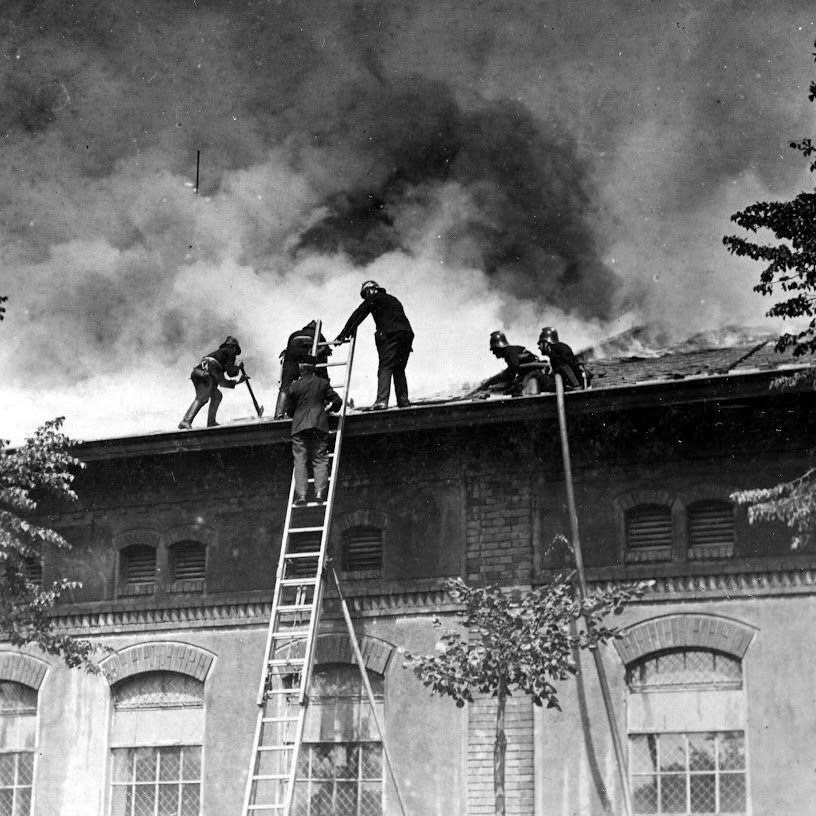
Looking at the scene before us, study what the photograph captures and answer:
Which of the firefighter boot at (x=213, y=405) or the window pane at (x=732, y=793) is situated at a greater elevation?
the firefighter boot at (x=213, y=405)

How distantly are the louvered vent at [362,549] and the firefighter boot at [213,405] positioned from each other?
262cm

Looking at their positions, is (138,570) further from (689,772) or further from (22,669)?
(689,772)

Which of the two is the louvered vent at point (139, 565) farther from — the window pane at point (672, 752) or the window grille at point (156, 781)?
the window pane at point (672, 752)

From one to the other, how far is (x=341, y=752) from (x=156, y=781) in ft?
7.79

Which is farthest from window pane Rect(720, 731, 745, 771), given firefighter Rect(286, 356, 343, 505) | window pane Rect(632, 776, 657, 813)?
firefighter Rect(286, 356, 343, 505)

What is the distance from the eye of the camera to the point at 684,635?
51.5 feet

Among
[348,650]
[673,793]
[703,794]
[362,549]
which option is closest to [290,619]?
[348,650]

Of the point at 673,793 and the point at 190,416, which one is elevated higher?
the point at 190,416

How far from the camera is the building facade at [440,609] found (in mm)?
15500

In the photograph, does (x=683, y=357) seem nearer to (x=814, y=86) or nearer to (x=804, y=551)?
(x=804, y=551)

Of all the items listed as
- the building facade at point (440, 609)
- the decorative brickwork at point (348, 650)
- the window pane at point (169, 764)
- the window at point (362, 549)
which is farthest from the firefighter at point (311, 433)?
the window pane at point (169, 764)

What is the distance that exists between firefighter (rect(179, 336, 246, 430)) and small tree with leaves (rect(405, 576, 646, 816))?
527 cm

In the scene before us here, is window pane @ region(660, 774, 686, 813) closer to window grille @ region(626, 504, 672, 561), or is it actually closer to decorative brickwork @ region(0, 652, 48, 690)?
window grille @ region(626, 504, 672, 561)

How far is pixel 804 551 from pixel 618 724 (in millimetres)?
2627
